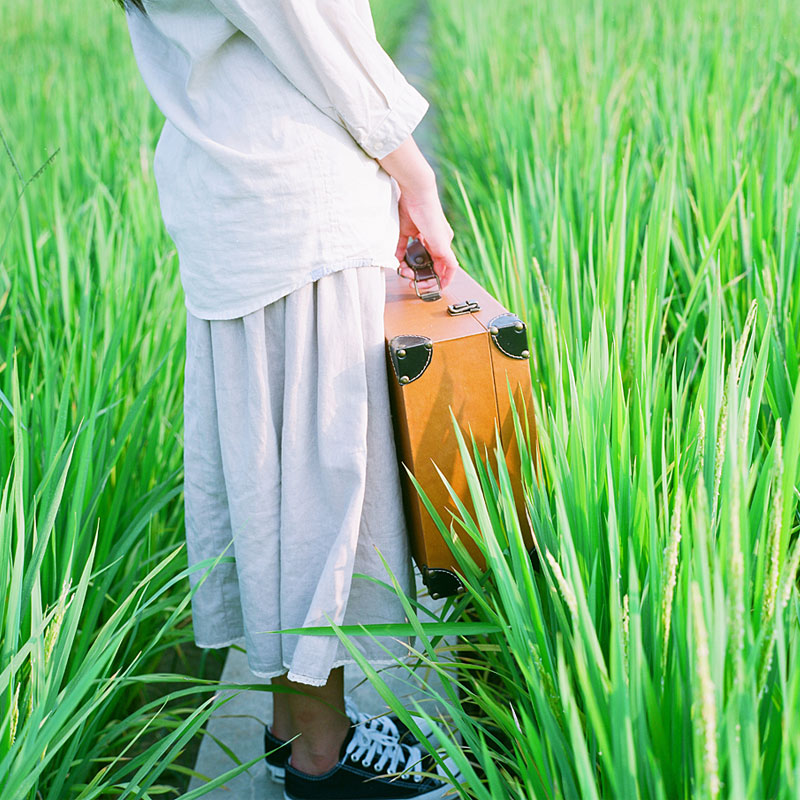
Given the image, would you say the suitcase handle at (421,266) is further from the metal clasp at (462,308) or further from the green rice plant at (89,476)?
the green rice plant at (89,476)

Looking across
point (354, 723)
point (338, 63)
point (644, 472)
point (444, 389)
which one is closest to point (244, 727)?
point (354, 723)

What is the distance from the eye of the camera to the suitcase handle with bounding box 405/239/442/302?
1.15m

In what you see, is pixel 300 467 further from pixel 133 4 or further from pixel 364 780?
pixel 133 4

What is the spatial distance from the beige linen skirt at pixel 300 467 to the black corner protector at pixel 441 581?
0.04m

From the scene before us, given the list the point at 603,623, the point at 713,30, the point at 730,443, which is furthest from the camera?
the point at 713,30

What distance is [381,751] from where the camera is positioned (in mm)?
1236

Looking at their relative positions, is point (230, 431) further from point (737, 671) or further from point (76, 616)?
point (737, 671)

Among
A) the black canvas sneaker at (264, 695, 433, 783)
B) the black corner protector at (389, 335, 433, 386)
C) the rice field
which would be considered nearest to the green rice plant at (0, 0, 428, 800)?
the rice field

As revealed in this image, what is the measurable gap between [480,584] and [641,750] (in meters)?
0.40

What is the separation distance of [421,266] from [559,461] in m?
0.34

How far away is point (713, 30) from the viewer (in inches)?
139

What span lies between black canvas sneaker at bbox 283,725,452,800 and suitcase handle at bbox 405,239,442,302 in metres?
0.61

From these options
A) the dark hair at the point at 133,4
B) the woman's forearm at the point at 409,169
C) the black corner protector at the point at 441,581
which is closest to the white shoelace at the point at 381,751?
the black corner protector at the point at 441,581

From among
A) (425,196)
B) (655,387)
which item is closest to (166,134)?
(425,196)
